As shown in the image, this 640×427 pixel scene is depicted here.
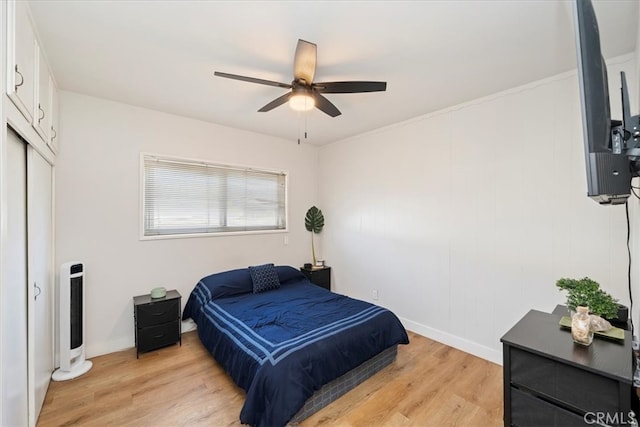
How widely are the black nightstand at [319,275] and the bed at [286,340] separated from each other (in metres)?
0.81

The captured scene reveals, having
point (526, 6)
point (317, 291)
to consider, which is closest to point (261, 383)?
point (317, 291)

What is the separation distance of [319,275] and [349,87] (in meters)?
3.06

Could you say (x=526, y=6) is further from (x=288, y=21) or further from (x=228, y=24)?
(x=228, y=24)

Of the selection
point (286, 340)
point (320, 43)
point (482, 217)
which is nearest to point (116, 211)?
point (286, 340)

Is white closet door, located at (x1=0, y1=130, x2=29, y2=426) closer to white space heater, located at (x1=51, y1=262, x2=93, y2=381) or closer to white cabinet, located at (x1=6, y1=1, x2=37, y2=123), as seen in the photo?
white cabinet, located at (x1=6, y1=1, x2=37, y2=123)

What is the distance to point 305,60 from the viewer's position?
73.0 inches

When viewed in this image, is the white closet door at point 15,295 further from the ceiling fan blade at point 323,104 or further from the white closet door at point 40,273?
the ceiling fan blade at point 323,104

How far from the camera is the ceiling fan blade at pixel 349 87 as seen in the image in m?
1.97

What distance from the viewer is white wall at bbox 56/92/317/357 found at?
9.00 ft

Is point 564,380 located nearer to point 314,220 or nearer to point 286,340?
point 286,340

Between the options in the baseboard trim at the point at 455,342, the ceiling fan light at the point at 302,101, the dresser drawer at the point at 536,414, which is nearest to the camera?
the dresser drawer at the point at 536,414

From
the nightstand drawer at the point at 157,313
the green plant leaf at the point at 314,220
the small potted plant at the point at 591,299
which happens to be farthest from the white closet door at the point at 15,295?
the green plant leaf at the point at 314,220

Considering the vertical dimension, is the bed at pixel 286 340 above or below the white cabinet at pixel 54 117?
below

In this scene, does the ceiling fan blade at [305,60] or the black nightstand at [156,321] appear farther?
the black nightstand at [156,321]
